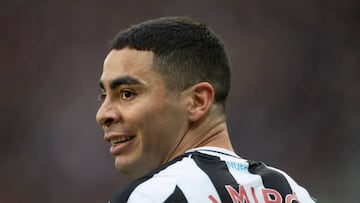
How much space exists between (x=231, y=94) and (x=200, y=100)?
3.79 metres

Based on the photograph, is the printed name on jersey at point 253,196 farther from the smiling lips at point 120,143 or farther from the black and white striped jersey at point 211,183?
the smiling lips at point 120,143

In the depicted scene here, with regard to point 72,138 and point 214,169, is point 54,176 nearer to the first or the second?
point 72,138

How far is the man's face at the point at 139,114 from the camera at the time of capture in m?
1.35

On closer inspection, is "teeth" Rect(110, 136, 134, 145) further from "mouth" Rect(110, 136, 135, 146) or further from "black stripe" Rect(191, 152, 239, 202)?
"black stripe" Rect(191, 152, 239, 202)

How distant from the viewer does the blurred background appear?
5.03 metres

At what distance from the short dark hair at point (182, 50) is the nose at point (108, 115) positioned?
0.37 ft

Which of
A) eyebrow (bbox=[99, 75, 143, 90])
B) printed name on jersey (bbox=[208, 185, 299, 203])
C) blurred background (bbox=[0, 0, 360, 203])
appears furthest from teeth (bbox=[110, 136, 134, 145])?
blurred background (bbox=[0, 0, 360, 203])

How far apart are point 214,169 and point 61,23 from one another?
4.28 m

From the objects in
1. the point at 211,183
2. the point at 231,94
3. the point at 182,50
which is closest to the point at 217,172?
the point at 211,183

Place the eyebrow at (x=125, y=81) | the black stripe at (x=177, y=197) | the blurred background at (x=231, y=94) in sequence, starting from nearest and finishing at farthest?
the black stripe at (x=177, y=197)
the eyebrow at (x=125, y=81)
the blurred background at (x=231, y=94)

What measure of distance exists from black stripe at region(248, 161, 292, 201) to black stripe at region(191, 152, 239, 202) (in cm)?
8

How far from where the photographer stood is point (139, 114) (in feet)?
4.43

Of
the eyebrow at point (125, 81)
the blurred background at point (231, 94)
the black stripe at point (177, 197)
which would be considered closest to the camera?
the black stripe at point (177, 197)

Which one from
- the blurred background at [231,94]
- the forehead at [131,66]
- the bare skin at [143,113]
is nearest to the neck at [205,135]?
the bare skin at [143,113]
